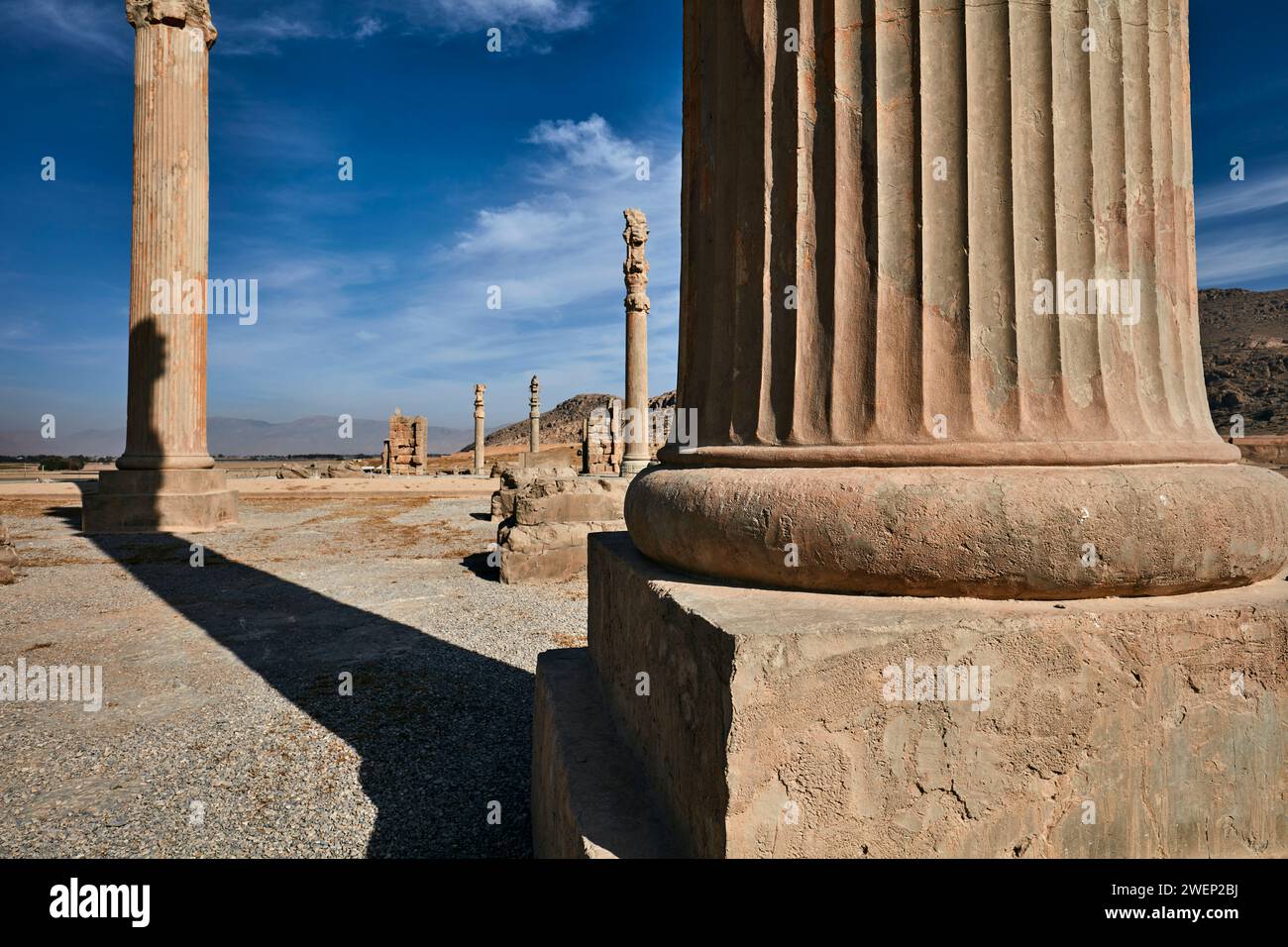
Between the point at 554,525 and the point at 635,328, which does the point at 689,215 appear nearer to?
the point at 554,525

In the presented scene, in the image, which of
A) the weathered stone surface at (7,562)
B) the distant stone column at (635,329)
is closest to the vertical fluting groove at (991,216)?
the weathered stone surface at (7,562)

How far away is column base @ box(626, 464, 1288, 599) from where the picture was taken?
1.53 metres

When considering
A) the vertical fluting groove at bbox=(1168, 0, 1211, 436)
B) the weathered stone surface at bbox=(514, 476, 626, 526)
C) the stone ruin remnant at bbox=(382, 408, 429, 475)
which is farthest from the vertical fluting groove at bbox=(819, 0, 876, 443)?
the stone ruin remnant at bbox=(382, 408, 429, 475)

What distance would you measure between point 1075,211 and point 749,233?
80 centimetres

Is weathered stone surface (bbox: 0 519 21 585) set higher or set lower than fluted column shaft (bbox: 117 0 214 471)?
lower

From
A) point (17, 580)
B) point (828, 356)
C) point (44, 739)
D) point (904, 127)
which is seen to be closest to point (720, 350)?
point (828, 356)

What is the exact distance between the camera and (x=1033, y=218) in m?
1.73

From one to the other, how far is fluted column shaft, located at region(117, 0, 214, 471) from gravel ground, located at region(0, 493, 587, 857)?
13.0ft

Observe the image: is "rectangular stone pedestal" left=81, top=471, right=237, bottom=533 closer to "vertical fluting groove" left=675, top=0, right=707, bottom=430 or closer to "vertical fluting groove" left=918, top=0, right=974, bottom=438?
"vertical fluting groove" left=675, top=0, right=707, bottom=430

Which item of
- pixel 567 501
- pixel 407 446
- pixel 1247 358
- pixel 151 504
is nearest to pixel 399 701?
pixel 567 501

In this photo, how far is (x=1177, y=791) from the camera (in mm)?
1476

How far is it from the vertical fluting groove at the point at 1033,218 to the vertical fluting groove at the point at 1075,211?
0.06 ft

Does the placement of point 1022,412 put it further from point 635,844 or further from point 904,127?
point 635,844

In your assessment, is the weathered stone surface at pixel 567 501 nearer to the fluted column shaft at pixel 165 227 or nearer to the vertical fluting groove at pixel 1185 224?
the vertical fluting groove at pixel 1185 224
